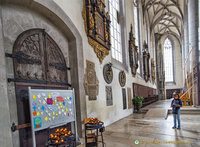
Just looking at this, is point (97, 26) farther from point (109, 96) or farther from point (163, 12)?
point (163, 12)

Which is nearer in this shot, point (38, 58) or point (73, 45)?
point (38, 58)

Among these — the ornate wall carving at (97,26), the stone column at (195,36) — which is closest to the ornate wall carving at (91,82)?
the ornate wall carving at (97,26)

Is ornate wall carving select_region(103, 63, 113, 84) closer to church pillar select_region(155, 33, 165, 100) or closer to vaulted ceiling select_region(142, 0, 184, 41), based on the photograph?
vaulted ceiling select_region(142, 0, 184, 41)

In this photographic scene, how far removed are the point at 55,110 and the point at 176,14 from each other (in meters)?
24.7

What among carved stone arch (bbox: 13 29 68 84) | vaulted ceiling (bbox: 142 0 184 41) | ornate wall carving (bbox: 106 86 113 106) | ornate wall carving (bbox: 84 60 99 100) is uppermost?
vaulted ceiling (bbox: 142 0 184 41)

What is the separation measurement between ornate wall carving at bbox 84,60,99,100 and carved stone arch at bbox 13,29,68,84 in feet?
2.80

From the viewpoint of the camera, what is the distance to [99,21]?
6145 millimetres

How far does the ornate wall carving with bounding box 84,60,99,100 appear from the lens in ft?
15.7

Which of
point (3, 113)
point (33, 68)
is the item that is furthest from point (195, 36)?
point (3, 113)

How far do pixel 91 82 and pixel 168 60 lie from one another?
28731mm

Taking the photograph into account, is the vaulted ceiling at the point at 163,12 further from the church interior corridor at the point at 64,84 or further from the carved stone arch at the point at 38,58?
the carved stone arch at the point at 38,58

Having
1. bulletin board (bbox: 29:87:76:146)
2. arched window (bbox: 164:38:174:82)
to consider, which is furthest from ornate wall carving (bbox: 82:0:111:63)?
arched window (bbox: 164:38:174:82)

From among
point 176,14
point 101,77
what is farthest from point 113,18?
point 176,14

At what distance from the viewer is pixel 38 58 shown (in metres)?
→ 3.36
